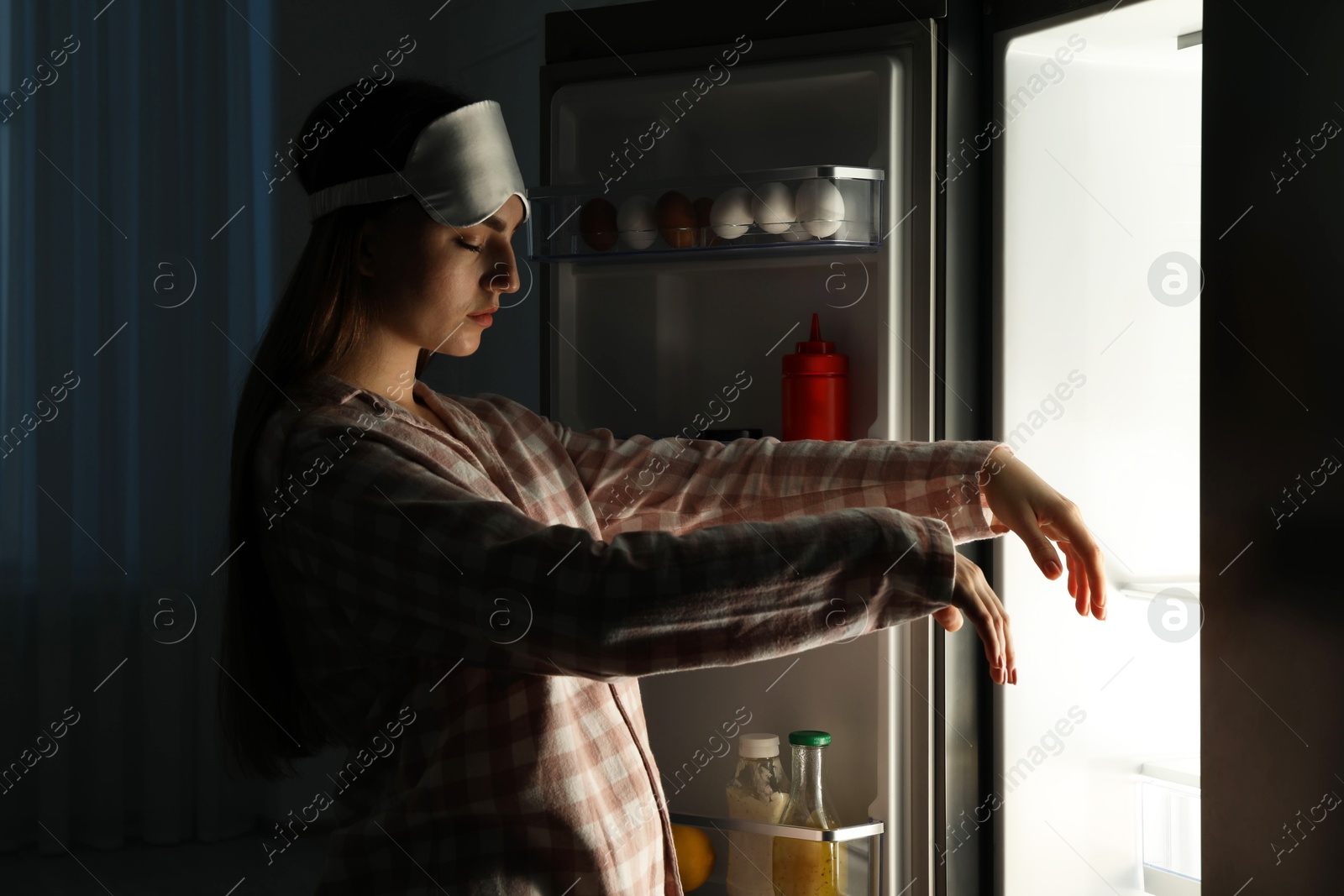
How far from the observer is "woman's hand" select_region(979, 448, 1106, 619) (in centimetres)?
87

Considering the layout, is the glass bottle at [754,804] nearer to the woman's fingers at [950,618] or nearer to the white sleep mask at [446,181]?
the woman's fingers at [950,618]

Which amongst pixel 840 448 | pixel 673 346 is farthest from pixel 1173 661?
pixel 673 346

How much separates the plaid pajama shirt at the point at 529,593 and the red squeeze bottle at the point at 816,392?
0.71ft

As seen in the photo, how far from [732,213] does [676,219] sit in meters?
0.07

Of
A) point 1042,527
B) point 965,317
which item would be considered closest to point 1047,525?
point 1042,527

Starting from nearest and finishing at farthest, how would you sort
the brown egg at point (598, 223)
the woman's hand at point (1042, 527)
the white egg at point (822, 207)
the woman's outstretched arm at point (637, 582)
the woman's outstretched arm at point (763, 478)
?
the woman's outstretched arm at point (637, 582)
the woman's hand at point (1042, 527)
the woman's outstretched arm at point (763, 478)
the white egg at point (822, 207)
the brown egg at point (598, 223)

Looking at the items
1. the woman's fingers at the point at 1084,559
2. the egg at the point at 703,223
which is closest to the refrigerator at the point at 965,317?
the egg at the point at 703,223

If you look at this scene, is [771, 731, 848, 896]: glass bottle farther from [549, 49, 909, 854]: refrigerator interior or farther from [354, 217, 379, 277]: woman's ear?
[354, 217, 379, 277]: woman's ear

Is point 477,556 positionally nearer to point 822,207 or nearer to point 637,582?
point 637,582

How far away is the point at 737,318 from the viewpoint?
1396 mm

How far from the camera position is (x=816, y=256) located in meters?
1.25

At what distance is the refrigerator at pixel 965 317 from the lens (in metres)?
1.20

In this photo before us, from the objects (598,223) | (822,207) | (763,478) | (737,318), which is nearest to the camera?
(763,478)

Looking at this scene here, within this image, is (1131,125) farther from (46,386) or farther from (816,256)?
(46,386)
